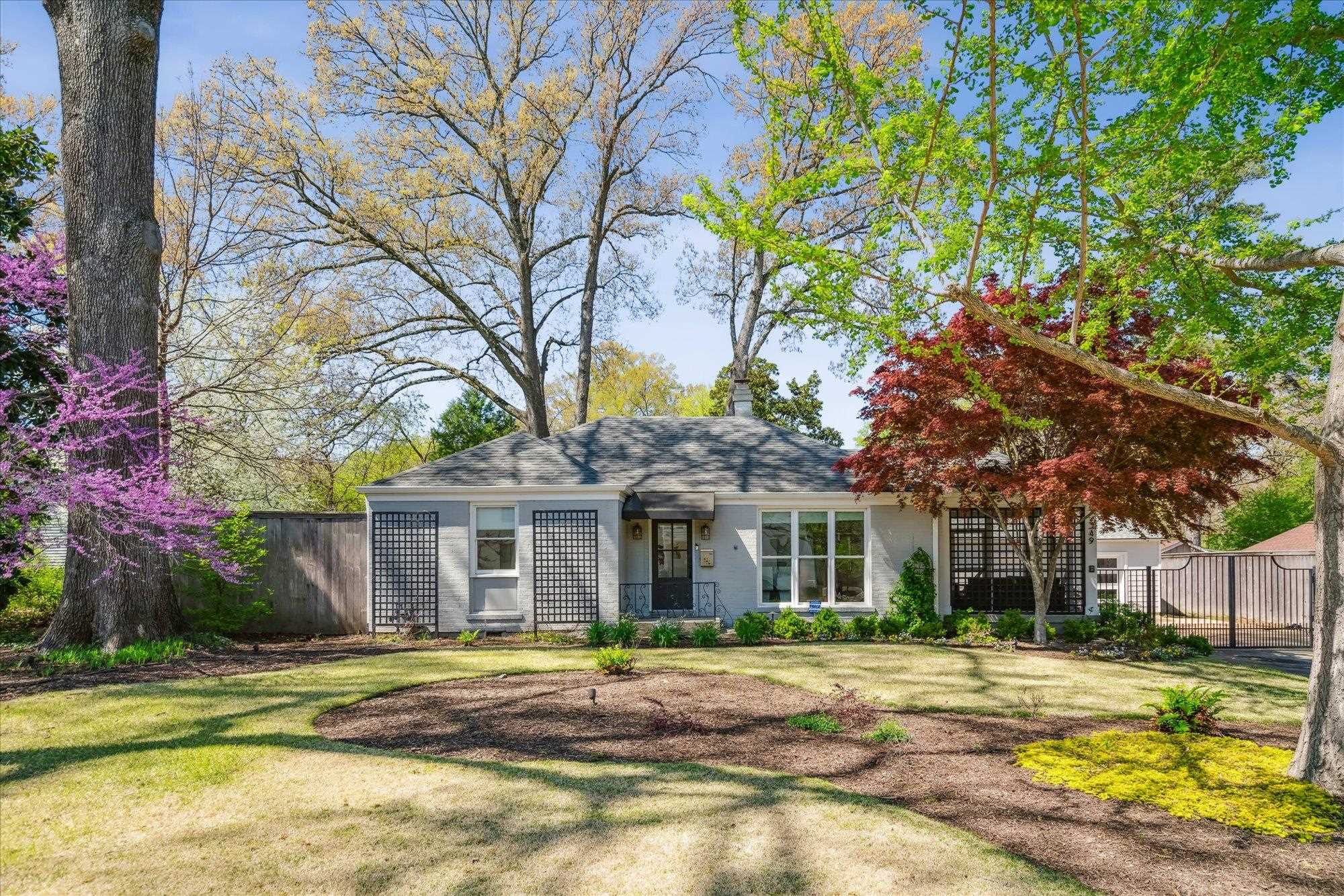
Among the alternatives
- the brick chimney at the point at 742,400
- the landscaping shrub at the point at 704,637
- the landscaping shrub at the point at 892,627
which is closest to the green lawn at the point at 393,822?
the landscaping shrub at the point at 704,637

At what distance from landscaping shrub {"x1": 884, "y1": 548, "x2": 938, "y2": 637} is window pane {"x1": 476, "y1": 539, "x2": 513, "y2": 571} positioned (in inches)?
282

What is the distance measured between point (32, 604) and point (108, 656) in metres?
6.99

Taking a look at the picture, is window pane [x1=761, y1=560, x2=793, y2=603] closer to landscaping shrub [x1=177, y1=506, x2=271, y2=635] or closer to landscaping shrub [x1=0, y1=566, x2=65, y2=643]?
landscaping shrub [x1=177, y1=506, x2=271, y2=635]

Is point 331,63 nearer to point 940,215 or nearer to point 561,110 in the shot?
point 561,110

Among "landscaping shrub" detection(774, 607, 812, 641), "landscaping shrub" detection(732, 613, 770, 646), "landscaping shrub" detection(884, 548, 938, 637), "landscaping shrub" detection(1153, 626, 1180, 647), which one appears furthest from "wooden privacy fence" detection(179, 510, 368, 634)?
"landscaping shrub" detection(1153, 626, 1180, 647)

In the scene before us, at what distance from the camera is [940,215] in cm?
842

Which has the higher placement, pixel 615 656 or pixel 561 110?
pixel 561 110

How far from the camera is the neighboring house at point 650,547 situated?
14.9m

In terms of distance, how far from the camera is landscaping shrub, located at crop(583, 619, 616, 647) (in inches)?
517

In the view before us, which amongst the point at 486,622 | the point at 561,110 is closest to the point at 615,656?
the point at 486,622

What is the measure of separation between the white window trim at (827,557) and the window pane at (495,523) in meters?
4.73

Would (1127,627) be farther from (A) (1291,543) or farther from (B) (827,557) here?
(A) (1291,543)

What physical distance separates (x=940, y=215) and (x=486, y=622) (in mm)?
10616

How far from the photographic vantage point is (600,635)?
1320cm
